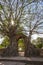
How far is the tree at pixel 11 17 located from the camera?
56.6ft

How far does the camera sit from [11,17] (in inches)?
710

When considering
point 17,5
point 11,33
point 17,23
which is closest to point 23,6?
point 17,5

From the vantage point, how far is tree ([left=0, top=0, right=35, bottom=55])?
56.6ft

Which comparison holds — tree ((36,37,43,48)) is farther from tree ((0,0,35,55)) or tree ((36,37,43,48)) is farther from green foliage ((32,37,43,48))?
tree ((0,0,35,55))

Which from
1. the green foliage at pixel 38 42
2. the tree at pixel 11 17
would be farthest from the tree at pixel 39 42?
the tree at pixel 11 17

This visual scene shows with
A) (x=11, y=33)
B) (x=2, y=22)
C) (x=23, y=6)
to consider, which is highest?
(x=23, y=6)

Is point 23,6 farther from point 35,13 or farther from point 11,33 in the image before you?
point 11,33

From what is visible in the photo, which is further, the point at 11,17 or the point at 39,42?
the point at 39,42

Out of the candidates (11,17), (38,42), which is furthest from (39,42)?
(11,17)

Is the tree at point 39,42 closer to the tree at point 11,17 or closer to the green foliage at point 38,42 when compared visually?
the green foliage at point 38,42

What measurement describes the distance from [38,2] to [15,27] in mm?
3673

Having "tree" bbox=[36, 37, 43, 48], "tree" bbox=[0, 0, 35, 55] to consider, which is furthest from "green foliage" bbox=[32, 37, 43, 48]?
"tree" bbox=[0, 0, 35, 55]

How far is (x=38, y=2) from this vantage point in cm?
1673

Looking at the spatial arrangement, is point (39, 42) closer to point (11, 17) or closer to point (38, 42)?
point (38, 42)
